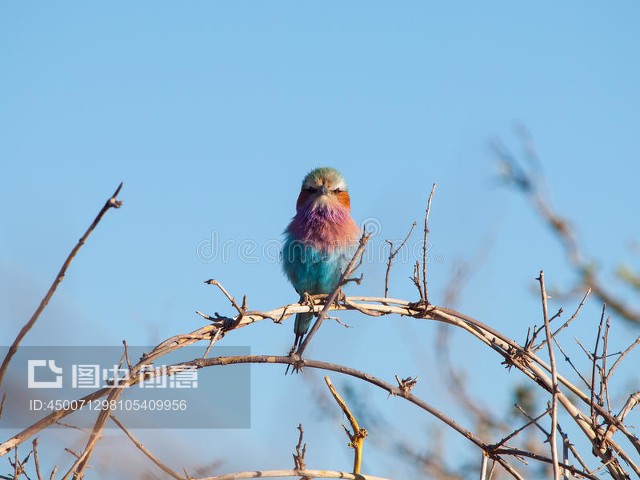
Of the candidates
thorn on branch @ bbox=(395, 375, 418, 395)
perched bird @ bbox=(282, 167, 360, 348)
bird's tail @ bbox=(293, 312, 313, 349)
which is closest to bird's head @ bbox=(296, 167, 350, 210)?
perched bird @ bbox=(282, 167, 360, 348)

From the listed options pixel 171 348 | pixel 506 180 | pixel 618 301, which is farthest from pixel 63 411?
pixel 618 301

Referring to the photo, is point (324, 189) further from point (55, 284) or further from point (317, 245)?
point (55, 284)

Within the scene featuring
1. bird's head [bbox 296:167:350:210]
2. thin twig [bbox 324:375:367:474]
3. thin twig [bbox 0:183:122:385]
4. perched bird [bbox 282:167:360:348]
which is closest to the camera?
thin twig [bbox 0:183:122:385]

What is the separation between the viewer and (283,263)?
4.98 m

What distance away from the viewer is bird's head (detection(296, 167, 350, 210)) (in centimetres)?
501

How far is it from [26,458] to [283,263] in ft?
9.80

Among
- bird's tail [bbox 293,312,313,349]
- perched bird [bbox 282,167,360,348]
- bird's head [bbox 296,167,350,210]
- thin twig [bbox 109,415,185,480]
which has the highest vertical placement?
bird's head [bbox 296,167,350,210]

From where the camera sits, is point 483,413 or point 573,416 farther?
point 483,413

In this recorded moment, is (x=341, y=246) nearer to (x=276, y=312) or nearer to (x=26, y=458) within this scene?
(x=276, y=312)

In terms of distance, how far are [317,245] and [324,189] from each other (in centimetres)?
55

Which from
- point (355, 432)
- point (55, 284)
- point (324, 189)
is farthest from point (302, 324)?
point (55, 284)

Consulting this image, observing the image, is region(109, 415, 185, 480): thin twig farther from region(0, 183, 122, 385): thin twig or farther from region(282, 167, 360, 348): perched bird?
region(282, 167, 360, 348): perched bird

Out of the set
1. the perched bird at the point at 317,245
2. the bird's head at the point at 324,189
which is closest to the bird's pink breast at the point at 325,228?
the perched bird at the point at 317,245

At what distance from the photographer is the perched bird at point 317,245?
4621 mm
